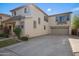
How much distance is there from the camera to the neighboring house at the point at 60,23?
9.11 feet

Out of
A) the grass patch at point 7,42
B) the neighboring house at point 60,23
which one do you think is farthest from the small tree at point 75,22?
the grass patch at point 7,42

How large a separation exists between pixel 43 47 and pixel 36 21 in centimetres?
46

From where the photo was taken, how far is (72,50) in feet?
8.37

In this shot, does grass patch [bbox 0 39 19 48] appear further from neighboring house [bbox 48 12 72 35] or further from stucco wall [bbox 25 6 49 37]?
neighboring house [bbox 48 12 72 35]

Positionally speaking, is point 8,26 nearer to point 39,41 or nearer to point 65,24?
point 39,41

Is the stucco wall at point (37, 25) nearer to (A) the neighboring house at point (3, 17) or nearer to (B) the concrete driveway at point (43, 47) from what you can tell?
(B) the concrete driveway at point (43, 47)

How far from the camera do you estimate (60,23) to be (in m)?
2.82

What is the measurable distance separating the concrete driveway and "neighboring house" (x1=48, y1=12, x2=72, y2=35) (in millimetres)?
108

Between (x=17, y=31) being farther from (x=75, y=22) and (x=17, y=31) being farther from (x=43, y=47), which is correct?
(x=75, y=22)

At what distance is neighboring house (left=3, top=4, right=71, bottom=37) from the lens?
2752 mm

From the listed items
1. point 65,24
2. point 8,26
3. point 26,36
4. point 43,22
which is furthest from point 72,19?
point 8,26

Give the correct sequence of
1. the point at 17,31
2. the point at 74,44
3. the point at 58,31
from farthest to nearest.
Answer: the point at 58,31, the point at 17,31, the point at 74,44

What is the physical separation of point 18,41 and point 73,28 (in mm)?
947

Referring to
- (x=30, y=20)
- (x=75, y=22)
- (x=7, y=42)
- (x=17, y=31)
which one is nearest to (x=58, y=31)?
(x=75, y=22)
